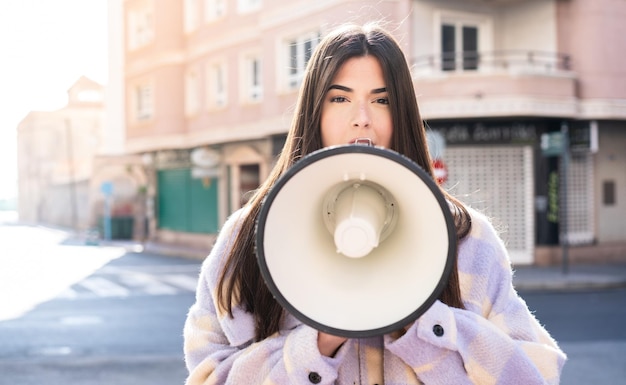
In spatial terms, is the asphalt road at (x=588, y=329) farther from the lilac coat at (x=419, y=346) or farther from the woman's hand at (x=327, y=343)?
the woman's hand at (x=327, y=343)

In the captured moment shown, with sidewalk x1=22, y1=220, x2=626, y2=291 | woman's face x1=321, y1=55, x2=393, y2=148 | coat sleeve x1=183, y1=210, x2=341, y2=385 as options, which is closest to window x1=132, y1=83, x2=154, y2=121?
sidewalk x1=22, y1=220, x2=626, y2=291

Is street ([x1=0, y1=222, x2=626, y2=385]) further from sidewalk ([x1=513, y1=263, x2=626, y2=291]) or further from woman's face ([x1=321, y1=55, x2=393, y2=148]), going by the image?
woman's face ([x1=321, y1=55, x2=393, y2=148])

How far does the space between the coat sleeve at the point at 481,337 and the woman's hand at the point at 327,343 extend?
0.12m

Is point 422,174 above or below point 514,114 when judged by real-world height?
below

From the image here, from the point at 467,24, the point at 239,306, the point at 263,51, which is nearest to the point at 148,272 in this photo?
the point at 263,51

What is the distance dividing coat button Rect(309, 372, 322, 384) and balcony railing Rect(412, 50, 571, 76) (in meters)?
16.0

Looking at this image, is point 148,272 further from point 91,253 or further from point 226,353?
point 226,353

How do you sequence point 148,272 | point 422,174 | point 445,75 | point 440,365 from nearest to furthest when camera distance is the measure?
point 422,174, point 440,365, point 445,75, point 148,272

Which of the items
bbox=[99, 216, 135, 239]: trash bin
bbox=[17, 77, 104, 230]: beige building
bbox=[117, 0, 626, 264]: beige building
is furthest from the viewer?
bbox=[17, 77, 104, 230]: beige building

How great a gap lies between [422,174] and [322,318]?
1.03ft

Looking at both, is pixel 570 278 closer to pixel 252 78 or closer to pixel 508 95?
pixel 508 95

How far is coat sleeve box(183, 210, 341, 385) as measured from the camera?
152 cm

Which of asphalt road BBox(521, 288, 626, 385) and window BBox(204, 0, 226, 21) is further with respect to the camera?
window BBox(204, 0, 226, 21)

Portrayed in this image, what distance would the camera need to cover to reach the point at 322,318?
132 cm
